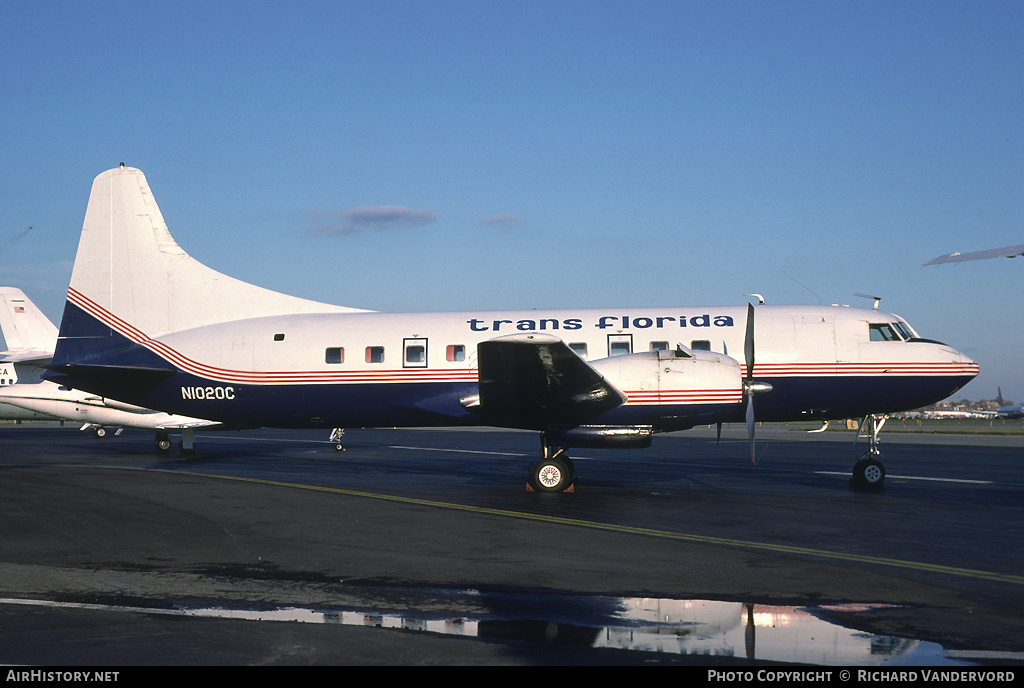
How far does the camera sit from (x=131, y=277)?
20609 mm

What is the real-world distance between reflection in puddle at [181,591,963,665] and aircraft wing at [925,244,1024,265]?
12.5 meters

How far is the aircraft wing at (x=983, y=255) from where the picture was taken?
56.3 ft

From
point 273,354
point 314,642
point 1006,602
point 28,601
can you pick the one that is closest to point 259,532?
point 28,601

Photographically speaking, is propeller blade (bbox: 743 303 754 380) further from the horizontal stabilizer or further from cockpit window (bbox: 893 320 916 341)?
the horizontal stabilizer

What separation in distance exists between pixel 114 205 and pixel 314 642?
1740cm

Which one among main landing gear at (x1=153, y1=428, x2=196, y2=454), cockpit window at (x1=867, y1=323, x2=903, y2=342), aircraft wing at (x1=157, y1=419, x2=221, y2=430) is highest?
cockpit window at (x1=867, y1=323, x2=903, y2=342)

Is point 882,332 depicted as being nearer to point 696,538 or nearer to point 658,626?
point 696,538

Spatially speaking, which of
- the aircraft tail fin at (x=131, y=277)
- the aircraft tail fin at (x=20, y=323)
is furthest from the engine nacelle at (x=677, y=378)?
the aircraft tail fin at (x=20, y=323)

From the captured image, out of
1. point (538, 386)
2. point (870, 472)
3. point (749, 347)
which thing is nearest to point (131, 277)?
point (538, 386)

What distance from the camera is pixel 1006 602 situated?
7.96m

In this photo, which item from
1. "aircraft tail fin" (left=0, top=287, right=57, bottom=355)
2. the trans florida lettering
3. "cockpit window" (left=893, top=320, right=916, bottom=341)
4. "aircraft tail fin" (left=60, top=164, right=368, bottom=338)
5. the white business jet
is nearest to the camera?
"cockpit window" (left=893, top=320, right=916, bottom=341)

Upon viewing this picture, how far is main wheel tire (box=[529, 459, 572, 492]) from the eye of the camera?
17.5 metres

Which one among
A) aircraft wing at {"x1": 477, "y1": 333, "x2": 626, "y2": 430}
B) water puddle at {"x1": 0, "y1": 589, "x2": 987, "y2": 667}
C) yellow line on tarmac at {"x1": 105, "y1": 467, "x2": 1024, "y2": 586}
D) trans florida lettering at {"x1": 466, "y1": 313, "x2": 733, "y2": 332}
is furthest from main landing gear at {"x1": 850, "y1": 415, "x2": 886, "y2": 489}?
water puddle at {"x1": 0, "y1": 589, "x2": 987, "y2": 667}

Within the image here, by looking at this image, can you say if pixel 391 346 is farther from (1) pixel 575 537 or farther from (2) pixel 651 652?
(2) pixel 651 652
